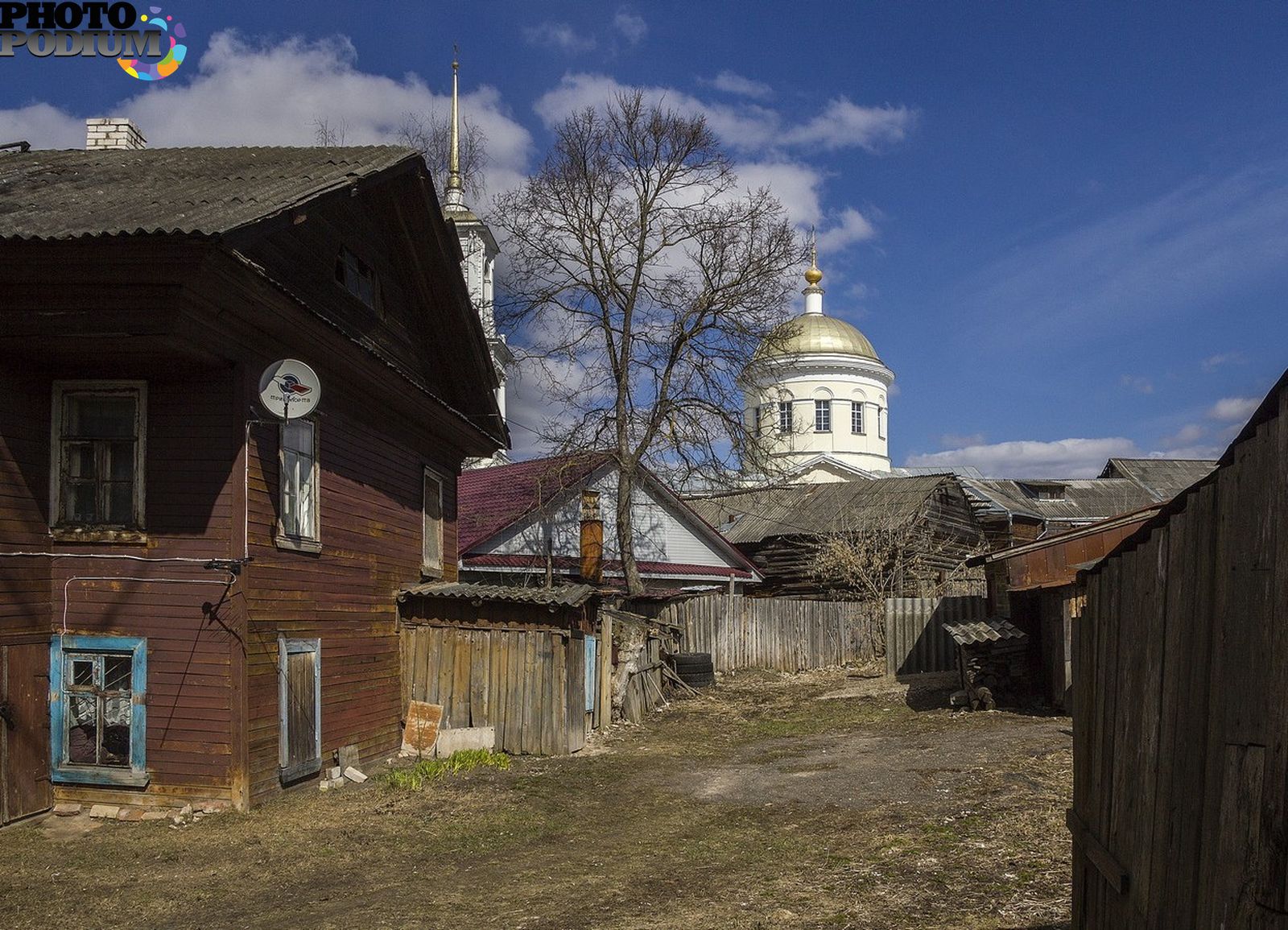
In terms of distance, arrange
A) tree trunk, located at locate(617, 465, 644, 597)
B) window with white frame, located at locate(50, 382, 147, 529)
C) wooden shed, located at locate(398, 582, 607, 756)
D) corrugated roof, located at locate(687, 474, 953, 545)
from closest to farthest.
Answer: window with white frame, located at locate(50, 382, 147, 529), wooden shed, located at locate(398, 582, 607, 756), tree trunk, located at locate(617, 465, 644, 597), corrugated roof, located at locate(687, 474, 953, 545)

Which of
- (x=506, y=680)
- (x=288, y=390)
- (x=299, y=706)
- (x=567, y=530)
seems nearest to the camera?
(x=288, y=390)

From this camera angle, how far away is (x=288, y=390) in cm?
1141

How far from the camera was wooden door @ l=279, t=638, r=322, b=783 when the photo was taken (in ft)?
39.8

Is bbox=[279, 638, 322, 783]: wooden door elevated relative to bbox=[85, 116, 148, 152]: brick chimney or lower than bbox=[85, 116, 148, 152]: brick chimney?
lower

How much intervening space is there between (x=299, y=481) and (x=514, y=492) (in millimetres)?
17935

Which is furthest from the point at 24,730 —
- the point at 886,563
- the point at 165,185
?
the point at 886,563

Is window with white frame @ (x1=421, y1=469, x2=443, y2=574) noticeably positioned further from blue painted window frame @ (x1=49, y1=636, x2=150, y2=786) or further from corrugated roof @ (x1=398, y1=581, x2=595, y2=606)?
blue painted window frame @ (x1=49, y1=636, x2=150, y2=786)

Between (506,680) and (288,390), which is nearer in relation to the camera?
(288,390)

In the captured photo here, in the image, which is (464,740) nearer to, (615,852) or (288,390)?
(615,852)

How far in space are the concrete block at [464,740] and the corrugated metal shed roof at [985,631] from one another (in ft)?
26.6

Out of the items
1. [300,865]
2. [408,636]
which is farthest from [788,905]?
[408,636]

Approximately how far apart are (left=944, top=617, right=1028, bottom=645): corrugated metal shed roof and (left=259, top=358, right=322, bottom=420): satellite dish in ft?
38.8

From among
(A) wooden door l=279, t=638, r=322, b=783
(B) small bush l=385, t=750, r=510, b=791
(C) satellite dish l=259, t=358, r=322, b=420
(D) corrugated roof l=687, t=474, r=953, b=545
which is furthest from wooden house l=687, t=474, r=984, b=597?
(C) satellite dish l=259, t=358, r=322, b=420

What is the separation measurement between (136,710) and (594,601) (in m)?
7.51
